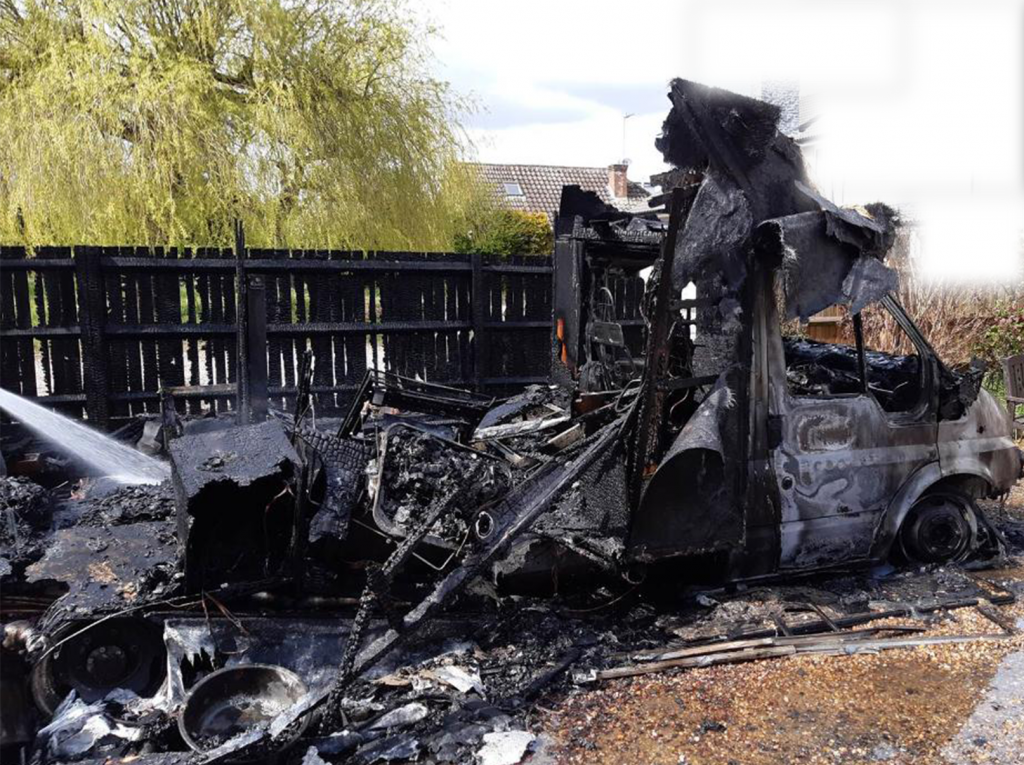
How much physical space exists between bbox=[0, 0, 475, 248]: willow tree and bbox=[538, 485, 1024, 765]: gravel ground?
427 inches

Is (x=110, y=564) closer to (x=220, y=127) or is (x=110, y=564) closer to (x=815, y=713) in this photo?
(x=815, y=713)

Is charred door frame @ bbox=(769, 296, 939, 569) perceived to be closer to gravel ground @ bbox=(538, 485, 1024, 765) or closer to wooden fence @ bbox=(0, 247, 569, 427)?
gravel ground @ bbox=(538, 485, 1024, 765)

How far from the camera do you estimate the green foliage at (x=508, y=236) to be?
2020 centimetres

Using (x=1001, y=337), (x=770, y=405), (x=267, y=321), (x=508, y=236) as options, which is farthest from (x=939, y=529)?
(x=508, y=236)

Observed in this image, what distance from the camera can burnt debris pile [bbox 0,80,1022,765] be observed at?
3.67m

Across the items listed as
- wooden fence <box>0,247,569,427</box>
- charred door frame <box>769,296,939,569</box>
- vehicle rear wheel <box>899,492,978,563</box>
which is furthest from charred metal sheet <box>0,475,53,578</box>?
vehicle rear wheel <box>899,492,978,563</box>

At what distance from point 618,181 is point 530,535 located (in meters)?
38.3

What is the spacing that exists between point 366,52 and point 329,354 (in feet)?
27.7

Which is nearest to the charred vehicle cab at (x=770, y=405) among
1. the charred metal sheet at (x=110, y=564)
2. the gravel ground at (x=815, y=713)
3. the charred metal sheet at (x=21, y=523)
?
the gravel ground at (x=815, y=713)

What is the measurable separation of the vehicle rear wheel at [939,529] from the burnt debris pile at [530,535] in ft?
0.06

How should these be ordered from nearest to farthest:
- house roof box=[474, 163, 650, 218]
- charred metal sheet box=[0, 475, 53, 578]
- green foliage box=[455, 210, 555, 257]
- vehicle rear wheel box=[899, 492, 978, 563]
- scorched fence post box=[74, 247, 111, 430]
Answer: charred metal sheet box=[0, 475, 53, 578], vehicle rear wheel box=[899, 492, 978, 563], scorched fence post box=[74, 247, 111, 430], green foliage box=[455, 210, 555, 257], house roof box=[474, 163, 650, 218]

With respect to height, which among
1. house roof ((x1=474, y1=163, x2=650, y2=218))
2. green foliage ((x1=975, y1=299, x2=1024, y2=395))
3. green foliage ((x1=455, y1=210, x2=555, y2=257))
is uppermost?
house roof ((x1=474, y1=163, x2=650, y2=218))

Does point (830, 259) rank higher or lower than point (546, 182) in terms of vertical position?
lower

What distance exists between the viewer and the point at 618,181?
4059 centimetres
